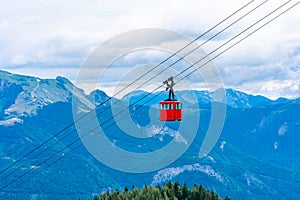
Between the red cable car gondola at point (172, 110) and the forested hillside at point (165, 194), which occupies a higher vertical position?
the forested hillside at point (165, 194)

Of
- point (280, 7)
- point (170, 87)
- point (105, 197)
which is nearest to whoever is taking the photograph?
point (280, 7)

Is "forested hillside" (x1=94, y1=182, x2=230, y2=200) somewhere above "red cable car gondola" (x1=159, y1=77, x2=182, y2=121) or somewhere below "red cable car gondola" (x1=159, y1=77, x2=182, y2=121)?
above

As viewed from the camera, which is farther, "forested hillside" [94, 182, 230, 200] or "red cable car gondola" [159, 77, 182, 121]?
"forested hillside" [94, 182, 230, 200]

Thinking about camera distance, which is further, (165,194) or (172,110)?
(165,194)

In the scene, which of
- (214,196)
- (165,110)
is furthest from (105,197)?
(165,110)

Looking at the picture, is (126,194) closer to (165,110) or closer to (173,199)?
(173,199)

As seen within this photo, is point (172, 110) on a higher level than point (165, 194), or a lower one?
lower

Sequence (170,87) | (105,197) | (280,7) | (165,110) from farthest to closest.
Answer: (105,197) → (165,110) → (170,87) → (280,7)

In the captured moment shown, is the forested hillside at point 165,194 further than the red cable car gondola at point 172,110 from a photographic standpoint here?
Yes

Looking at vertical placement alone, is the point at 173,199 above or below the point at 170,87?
above

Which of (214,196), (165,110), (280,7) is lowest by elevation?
(280,7)

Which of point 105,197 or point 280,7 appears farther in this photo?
point 105,197
